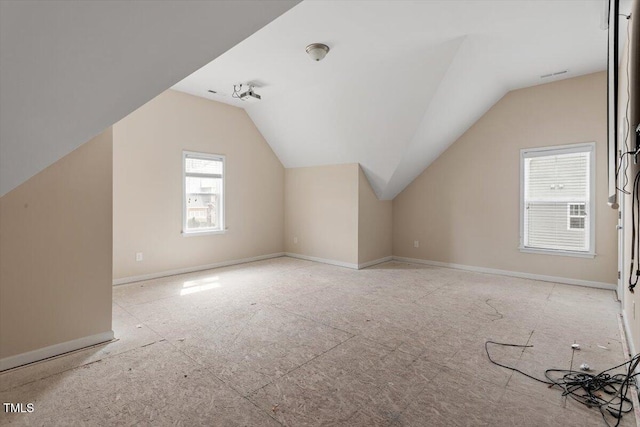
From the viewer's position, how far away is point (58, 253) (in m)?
2.50

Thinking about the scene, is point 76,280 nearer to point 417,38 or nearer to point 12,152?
point 12,152

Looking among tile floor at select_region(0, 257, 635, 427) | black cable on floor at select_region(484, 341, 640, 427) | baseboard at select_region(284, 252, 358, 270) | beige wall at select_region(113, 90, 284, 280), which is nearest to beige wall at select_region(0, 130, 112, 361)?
tile floor at select_region(0, 257, 635, 427)

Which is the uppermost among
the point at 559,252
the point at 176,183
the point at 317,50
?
the point at 317,50

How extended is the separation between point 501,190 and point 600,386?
368 centimetres

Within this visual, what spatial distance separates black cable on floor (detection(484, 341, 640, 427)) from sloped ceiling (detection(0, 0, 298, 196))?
9.28 feet

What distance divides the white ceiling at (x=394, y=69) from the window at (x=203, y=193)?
111cm

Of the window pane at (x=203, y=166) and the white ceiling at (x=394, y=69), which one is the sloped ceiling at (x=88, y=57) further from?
the window pane at (x=203, y=166)

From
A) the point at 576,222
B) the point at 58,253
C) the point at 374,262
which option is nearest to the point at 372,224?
the point at 374,262

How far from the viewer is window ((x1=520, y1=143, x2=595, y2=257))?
4.51 meters

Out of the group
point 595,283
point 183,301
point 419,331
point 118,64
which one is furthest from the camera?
point 595,283

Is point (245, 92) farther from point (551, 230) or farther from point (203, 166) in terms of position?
point (551, 230)

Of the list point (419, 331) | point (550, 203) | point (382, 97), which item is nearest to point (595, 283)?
point (550, 203)

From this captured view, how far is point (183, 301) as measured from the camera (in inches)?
152

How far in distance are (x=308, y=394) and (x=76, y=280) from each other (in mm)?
2103
